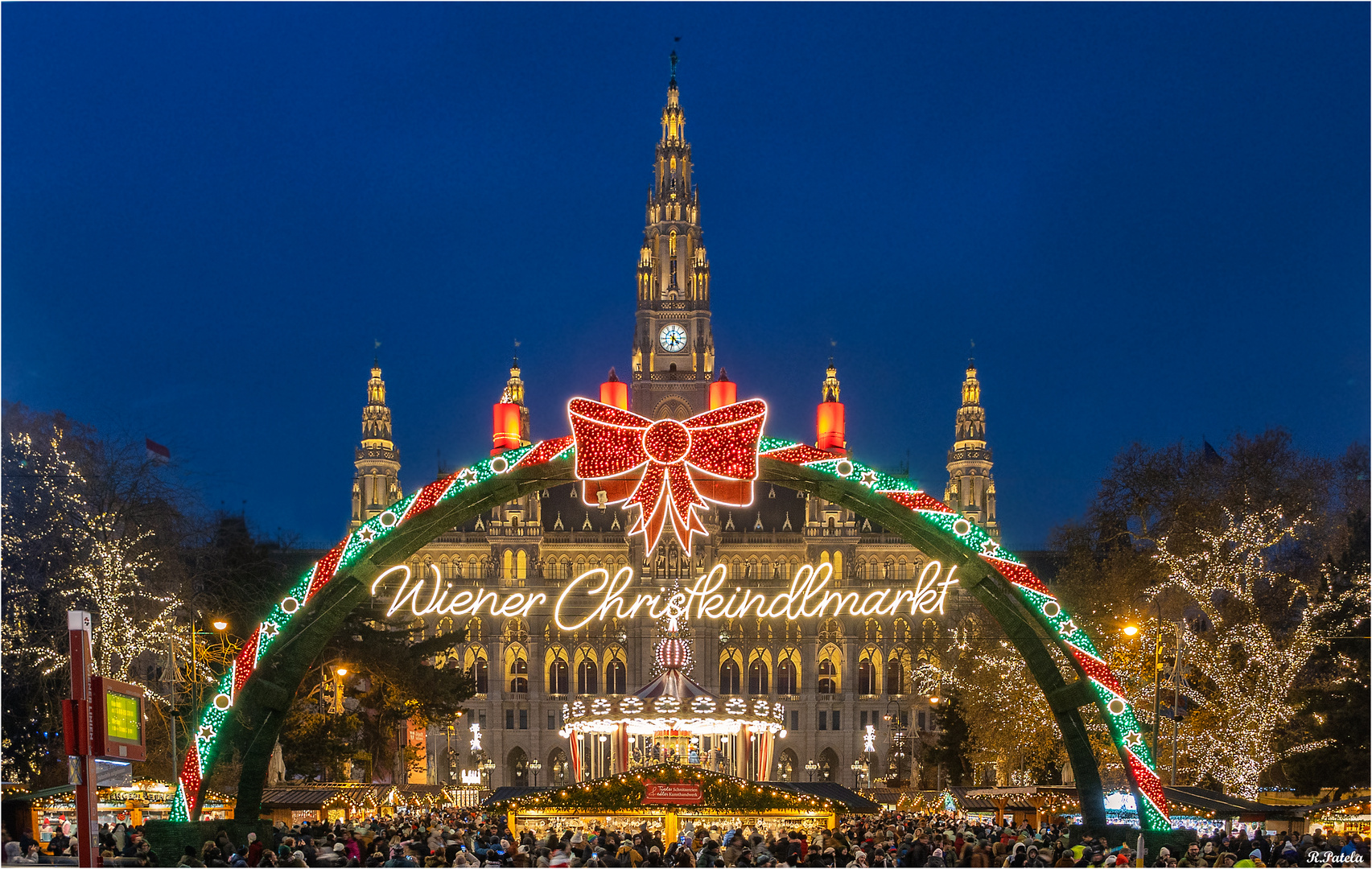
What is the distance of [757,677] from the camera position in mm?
91625

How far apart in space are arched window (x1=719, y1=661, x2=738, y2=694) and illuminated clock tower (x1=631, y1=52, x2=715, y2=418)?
18399 mm

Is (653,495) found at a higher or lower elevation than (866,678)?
higher

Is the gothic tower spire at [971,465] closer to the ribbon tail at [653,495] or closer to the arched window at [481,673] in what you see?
the arched window at [481,673]

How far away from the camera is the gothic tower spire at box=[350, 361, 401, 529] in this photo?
95.0 metres

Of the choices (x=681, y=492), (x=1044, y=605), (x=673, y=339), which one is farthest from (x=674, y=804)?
(x=673, y=339)

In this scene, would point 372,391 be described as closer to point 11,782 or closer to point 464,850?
point 11,782

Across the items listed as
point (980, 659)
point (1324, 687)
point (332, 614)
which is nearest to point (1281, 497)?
point (1324, 687)

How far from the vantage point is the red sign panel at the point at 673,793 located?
26.3 metres

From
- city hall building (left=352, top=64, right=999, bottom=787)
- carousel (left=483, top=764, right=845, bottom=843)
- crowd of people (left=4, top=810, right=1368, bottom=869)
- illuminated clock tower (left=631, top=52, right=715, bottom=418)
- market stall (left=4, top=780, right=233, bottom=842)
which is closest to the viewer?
crowd of people (left=4, top=810, right=1368, bottom=869)

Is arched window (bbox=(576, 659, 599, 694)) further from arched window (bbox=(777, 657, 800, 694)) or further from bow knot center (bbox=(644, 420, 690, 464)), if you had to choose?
bow knot center (bbox=(644, 420, 690, 464))

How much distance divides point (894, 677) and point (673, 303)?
104 feet

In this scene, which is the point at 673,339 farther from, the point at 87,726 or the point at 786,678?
the point at 87,726

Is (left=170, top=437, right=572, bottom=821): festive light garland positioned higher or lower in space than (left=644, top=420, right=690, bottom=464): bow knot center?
lower

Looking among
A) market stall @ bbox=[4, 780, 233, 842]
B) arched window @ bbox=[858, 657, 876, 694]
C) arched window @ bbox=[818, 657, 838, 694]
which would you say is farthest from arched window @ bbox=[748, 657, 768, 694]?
market stall @ bbox=[4, 780, 233, 842]
